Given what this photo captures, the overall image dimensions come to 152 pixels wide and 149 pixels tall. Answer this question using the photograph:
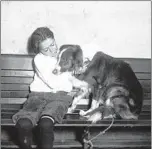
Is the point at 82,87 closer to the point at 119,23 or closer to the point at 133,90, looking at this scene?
the point at 133,90

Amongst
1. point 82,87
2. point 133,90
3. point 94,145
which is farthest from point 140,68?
point 94,145

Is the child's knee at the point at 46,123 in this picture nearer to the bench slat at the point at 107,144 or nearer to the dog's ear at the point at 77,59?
the bench slat at the point at 107,144

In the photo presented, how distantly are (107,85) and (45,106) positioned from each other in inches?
32.8

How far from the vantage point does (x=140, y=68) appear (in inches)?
169

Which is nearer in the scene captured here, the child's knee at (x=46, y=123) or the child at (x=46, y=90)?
the child's knee at (x=46, y=123)

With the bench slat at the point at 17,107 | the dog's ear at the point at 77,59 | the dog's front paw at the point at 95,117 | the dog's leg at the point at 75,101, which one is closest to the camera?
the dog's front paw at the point at 95,117

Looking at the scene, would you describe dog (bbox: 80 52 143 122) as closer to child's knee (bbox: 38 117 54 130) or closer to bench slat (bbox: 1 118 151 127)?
bench slat (bbox: 1 118 151 127)

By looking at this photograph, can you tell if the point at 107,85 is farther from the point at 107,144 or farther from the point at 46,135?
the point at 46,135

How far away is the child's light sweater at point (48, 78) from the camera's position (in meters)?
3.68

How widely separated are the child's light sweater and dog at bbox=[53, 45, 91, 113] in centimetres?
6

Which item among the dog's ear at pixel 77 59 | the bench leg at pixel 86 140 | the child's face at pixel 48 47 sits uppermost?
the child's face at pixel 48 47

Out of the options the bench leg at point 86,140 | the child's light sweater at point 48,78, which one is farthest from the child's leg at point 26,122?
the bench leg at point 86,140

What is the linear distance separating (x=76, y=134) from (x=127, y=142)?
0.72 meters

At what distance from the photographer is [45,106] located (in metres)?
3.53
